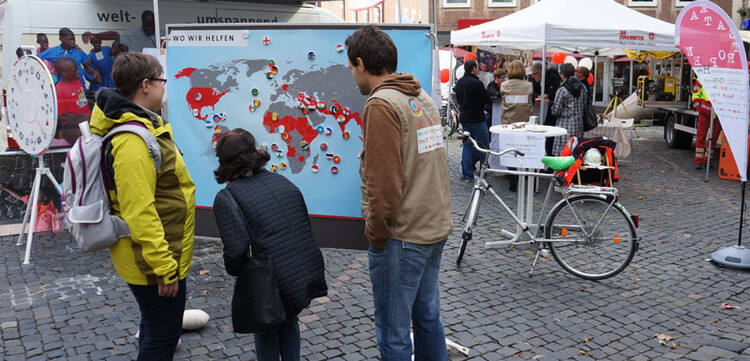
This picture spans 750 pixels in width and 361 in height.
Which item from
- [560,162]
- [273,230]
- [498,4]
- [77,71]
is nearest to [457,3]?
[498,4]

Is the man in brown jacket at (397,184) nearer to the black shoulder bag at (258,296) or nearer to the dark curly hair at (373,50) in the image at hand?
the dark curly hair at (373,50)

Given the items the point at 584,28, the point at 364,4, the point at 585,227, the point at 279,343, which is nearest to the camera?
the point at 279,343

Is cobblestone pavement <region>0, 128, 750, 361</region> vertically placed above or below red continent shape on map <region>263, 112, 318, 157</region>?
below

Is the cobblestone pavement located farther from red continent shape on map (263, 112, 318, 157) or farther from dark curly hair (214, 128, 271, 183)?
dark curly hair (214, 128, 271, 183)

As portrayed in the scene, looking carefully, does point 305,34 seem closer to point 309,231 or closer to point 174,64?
Result: point 174,64

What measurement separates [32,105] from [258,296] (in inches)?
158

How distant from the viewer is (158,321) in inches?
112

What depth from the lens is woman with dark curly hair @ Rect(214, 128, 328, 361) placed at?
274 cm

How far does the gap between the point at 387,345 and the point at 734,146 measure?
13.6 ft

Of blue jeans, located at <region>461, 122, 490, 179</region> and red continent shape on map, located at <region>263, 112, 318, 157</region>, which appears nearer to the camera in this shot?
red continent shape on map, located at <region>263, 112, 318, 157</region>

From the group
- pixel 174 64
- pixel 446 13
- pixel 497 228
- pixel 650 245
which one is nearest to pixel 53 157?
pixel 174 64

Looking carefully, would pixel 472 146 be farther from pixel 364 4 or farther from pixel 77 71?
pixel 77 71

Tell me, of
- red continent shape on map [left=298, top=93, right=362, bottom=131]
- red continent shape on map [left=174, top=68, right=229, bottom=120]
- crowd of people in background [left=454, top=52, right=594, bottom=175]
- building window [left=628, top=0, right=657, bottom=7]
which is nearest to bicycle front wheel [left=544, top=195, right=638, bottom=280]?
red continent shape on map [left=298, top=93, right=362, bottom=131]

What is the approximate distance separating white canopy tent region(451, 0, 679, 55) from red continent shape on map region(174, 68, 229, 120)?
5.03m
